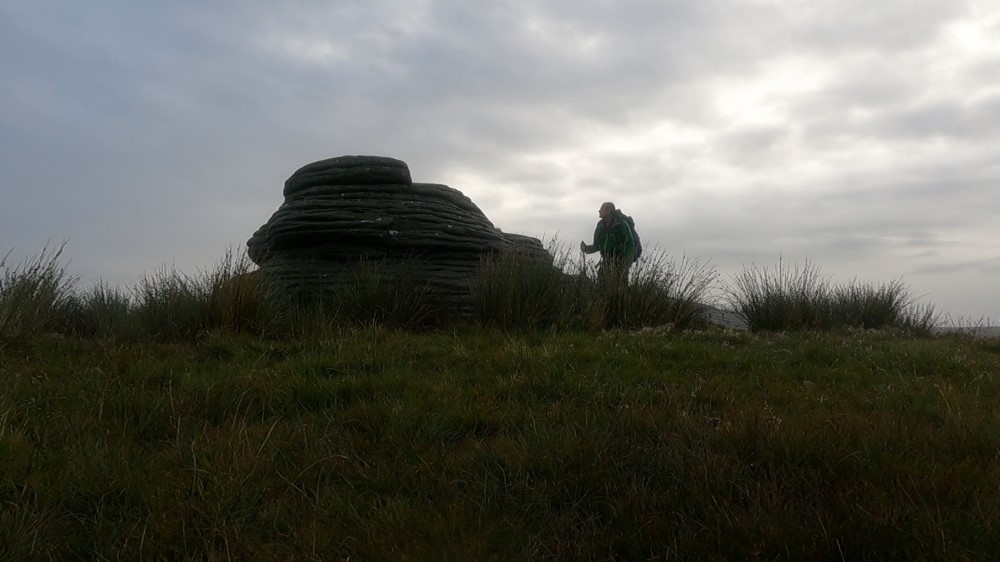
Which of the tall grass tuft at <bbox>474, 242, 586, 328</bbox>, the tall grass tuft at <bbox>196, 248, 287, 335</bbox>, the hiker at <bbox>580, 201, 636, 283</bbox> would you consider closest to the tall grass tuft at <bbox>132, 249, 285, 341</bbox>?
the tall grass tuft at <bbox>196, 248, 287, 335</bbox>

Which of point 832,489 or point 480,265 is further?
point 480,265

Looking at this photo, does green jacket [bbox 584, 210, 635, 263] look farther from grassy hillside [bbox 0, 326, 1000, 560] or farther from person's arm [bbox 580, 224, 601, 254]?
grassy hillside [bbox 0, 326, 1000, 560]

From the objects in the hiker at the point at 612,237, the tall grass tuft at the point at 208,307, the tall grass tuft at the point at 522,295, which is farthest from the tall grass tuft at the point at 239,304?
the hiker at the point at 612,237

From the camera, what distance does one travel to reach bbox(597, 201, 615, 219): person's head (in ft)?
42.9

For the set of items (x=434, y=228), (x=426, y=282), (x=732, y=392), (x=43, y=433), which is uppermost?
(x=434, y=228)

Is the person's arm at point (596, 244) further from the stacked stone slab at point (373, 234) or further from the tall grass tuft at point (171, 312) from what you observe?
the tall grass tuft at point (171, 312)

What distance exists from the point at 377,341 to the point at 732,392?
4029 mm

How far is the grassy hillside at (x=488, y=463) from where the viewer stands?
2.65 metres

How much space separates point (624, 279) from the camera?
11039 millimetres

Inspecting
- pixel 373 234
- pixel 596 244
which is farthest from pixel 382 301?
pixel 596 244

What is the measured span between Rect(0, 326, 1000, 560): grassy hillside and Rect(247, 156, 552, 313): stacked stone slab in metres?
4.70

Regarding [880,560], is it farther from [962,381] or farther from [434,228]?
[434,228]

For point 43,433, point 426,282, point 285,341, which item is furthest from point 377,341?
point 43,433

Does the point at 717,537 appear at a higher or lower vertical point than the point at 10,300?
lower
